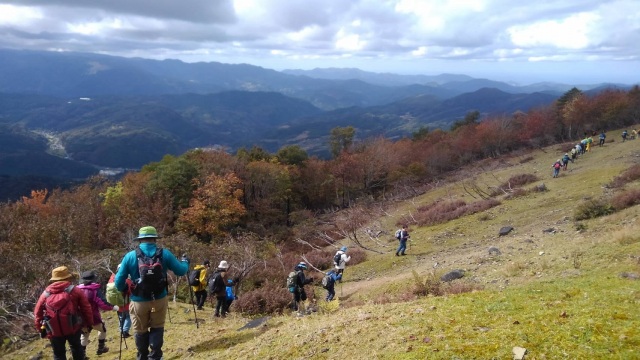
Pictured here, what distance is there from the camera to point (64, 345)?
7.96 m

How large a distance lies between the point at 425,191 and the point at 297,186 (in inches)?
959

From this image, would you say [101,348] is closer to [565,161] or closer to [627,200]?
[627,200]

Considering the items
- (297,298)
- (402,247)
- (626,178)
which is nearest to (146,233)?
(297,298)

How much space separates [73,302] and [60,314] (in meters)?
0.29

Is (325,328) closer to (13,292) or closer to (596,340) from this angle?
(596,340)

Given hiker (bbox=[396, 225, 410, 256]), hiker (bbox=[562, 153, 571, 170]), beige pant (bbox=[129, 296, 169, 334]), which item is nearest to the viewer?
→ beige pant (bbox=[129, 296, 169, 334])

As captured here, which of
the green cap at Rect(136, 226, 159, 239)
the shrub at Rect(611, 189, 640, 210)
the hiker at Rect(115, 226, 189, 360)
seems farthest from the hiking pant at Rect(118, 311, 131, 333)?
the shrub at Rect(611, 189, 640, 210)

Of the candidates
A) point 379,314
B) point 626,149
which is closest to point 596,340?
point 379,314

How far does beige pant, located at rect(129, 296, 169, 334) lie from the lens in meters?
7.47

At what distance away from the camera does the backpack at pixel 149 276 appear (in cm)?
724

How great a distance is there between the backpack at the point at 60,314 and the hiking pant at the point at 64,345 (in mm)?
196

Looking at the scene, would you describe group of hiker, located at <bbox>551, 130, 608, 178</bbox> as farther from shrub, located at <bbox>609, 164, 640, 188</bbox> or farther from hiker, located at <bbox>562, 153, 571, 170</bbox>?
shrub, located at <bbox>609, 164, 640, 188</bbox>

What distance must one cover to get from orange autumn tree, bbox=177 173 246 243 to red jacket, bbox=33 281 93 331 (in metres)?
36.5

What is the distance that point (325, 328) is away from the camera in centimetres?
798
